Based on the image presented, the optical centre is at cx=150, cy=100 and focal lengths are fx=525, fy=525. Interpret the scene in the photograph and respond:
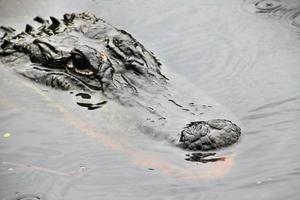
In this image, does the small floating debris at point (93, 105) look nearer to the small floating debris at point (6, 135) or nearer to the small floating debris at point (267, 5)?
the small floating debris at point (6, 135)

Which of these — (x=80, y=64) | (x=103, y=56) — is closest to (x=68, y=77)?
(x=80, y=64)

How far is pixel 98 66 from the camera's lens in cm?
585

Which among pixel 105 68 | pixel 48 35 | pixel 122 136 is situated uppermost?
pixel 48 35

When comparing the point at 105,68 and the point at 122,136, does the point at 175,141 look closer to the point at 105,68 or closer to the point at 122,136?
the point at 122,136

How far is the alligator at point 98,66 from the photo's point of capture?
4949 millimetres

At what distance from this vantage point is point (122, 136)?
5.17 m

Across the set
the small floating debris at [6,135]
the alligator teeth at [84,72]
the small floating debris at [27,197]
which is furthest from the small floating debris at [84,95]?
the small floating debris at [27,197]

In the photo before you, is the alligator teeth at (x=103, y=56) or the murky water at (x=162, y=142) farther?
the alligator teeth at (x=103, y=56)

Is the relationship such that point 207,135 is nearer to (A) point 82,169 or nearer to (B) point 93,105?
(A) point 82,169

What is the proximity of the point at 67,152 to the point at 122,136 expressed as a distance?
0.64 metres

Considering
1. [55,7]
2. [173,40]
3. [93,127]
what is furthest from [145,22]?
[93,127]

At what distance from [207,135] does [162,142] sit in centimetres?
46

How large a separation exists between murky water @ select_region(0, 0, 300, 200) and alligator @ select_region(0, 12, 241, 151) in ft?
0.51

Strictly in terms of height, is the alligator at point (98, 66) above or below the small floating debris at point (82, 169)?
above
